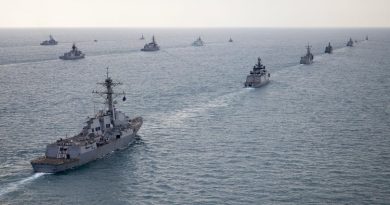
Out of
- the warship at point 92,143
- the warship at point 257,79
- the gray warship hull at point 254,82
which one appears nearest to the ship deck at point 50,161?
the warship at point 92,143

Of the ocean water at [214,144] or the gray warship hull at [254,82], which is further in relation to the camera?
the gray warship hull at [254,82]

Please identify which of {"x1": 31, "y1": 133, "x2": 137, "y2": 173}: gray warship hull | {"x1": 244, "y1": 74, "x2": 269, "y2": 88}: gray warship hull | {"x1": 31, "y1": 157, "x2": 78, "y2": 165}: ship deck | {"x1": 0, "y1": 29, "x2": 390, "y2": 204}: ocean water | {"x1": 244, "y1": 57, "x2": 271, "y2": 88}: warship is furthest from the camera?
{"x1": 244, "y1": 57, "x2": 271, "y2": 88}: warship

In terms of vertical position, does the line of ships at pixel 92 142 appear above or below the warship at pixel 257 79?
below

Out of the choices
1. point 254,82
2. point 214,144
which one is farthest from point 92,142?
point 254,82

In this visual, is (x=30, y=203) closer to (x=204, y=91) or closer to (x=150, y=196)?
(x=150, y=196)

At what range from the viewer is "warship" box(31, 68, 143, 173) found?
68750 mm

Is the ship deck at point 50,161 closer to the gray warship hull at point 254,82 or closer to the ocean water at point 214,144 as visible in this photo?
the ocean water at point 214,144

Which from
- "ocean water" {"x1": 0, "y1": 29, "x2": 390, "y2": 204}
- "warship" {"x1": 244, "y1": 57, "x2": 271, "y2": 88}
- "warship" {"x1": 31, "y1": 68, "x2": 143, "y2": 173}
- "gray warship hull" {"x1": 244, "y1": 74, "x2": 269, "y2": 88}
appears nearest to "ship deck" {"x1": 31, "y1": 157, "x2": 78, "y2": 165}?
"warship" {"x1": 31, "y1": 68, "x2": 143, "y2": 173}

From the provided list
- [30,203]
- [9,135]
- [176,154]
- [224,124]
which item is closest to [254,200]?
[176,154]

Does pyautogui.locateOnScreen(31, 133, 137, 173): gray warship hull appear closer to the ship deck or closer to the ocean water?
the ship deck

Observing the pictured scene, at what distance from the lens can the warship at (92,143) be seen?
6875 cm

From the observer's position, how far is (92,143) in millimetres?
74062

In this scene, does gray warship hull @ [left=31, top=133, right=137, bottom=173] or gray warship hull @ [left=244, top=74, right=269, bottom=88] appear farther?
gray warship hull @ [left=244, top=74, right=269, bottom=88]

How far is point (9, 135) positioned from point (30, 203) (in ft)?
107
